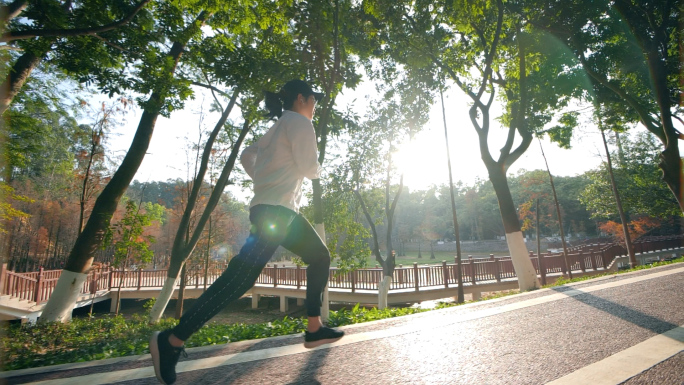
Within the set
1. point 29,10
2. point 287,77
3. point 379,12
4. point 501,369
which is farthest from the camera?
point 379,12

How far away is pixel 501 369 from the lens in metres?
2.10

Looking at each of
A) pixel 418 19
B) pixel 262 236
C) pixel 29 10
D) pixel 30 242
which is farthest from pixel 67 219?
pixel 262 236

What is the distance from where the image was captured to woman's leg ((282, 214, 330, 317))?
2287mm

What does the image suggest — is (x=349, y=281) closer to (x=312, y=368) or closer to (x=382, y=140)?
(x=382, y=140)

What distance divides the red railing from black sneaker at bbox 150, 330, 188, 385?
11053 mm

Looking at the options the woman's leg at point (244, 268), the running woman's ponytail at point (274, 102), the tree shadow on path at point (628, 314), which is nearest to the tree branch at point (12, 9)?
the running woman's ponytail at point (274, 102)

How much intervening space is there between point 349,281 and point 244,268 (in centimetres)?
1725

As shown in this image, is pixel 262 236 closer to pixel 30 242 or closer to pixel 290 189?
pixel 290 189

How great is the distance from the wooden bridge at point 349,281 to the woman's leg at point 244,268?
1111cm

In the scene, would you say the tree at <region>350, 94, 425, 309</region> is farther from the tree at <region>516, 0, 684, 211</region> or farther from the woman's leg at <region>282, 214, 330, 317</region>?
the woman's leg at <region>282, 214, 330, 317</region>

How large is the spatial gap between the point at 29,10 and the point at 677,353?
910 cm

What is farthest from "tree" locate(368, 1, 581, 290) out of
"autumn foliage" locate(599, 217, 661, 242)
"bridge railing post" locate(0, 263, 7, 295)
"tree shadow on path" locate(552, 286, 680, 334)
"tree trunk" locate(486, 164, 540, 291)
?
"autumn foliage" locate(599, 217, 661, 242)

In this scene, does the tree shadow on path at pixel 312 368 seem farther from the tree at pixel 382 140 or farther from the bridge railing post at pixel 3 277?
the bridge railing post at pixel 3 277

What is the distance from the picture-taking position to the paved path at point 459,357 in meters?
2.01
